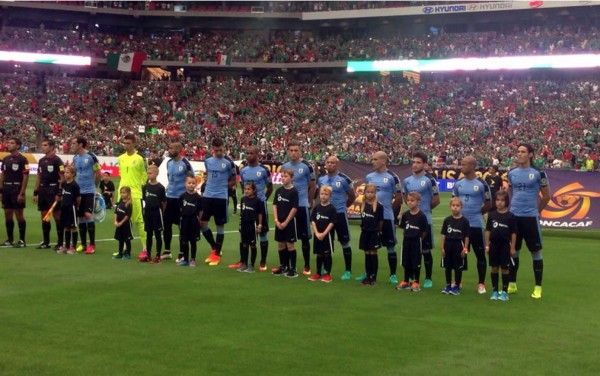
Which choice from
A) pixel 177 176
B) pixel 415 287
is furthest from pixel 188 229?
pixel 415 287

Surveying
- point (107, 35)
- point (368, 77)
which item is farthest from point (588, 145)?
point (107, 35)

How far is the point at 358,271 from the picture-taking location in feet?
51.3

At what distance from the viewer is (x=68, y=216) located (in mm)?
16672

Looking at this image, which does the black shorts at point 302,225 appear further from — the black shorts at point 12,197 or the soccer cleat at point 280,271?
the black shorts at point 12,197

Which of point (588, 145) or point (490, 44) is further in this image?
point (490, 44)

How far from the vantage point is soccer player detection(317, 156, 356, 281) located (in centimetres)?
1450

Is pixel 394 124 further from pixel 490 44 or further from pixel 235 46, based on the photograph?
pixel 235 46

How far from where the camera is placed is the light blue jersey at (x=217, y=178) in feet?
51.9

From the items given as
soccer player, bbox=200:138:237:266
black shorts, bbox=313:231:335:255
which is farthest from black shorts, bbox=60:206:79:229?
black shorts, bbox=313:231:335:255

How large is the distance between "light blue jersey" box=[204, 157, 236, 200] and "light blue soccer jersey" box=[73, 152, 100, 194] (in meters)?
2.61

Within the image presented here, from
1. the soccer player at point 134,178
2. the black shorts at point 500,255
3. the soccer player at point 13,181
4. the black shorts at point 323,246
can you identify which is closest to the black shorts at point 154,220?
the soccer player at point 134,178

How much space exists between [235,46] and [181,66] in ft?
15.5

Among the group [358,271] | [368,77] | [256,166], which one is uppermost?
[368,77]

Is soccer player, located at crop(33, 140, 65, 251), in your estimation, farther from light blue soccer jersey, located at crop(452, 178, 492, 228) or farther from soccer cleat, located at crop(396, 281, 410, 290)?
light blue soccer jersey, located at crop(452, 178, 492, 228)
